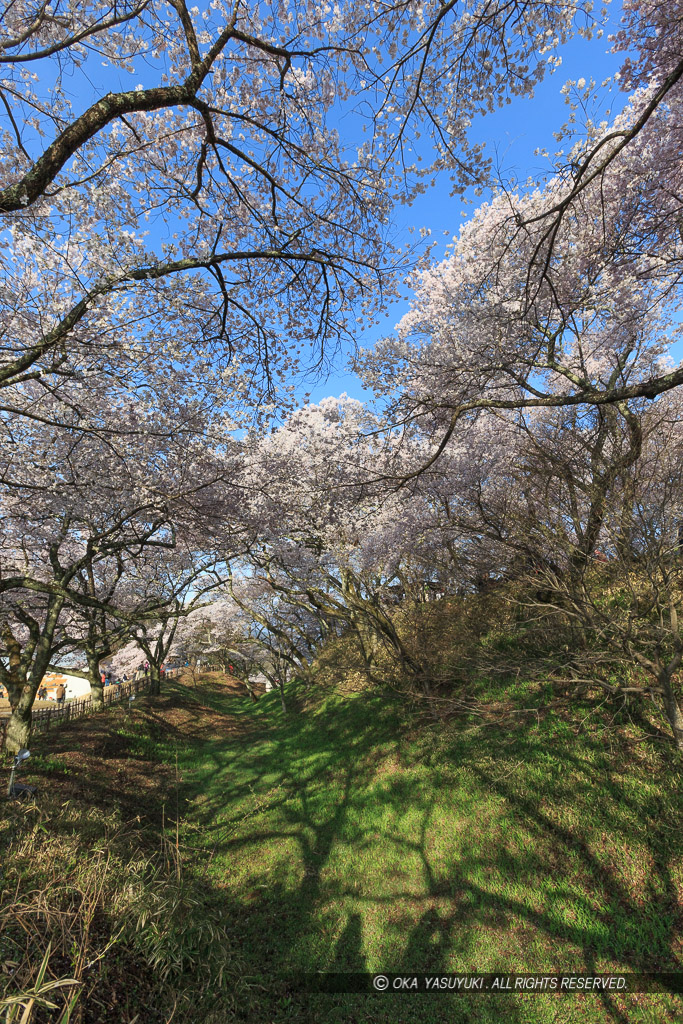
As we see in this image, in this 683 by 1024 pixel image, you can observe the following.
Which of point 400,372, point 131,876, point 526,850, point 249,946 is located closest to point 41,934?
point 131,876

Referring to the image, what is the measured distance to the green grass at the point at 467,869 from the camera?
4949mm

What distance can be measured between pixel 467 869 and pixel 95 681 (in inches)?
632

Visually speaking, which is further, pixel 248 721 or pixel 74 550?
pixel 248 721

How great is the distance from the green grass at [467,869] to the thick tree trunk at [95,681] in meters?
8.46

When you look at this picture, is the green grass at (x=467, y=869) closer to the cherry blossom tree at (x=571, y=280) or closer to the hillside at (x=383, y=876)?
the hillside at (x=383, y=876)

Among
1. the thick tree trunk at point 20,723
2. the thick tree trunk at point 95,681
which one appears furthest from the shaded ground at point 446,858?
the thick tree trunk at point 95,681

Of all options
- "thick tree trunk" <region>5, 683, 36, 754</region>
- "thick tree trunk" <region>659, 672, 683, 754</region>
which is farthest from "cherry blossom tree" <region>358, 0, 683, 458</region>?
"thick tree trunk" <region>5, 683, 36, 754</region>

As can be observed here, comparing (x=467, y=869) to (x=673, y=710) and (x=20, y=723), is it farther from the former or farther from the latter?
(x=20, y=723)

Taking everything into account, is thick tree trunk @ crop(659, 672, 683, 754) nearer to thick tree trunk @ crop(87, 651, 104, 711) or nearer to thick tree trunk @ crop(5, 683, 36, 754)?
thick tree trunk @ crop(5, 683, 36, 754)

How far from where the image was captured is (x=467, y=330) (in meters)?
11.6

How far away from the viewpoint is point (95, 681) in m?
17.2

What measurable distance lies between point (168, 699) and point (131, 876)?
2039 cm

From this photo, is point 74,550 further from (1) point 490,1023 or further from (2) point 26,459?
(1) point 490,1023

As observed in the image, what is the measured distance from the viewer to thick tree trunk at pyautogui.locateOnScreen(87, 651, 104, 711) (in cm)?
1636
